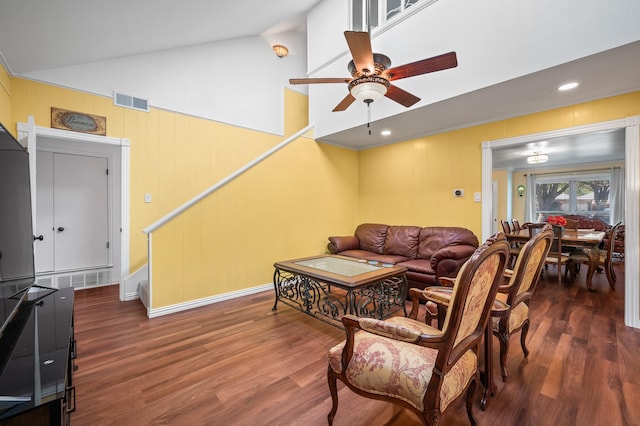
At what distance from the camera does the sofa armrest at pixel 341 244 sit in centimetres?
454

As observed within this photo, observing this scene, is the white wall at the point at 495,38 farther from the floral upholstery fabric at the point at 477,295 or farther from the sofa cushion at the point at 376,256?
the floral upholstery fabric at the point at 477,295

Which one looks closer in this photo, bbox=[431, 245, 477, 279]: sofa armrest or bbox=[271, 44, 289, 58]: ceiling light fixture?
bbox=[431, 245, 477, 279]: sofa armrest

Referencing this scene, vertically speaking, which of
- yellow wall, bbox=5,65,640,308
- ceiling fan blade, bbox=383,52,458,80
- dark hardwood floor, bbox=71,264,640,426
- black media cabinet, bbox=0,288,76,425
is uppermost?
ceiling fan blade, bbox=383,52,458,80

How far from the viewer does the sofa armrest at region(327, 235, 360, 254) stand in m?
4.54

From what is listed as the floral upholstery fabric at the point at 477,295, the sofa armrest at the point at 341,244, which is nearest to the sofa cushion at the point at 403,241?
the sofa armrest at the point at 341,244

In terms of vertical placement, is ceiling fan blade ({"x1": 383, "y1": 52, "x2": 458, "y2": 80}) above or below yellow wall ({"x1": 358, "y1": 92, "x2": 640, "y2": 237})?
above

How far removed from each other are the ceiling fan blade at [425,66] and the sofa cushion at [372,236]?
9.34 ft

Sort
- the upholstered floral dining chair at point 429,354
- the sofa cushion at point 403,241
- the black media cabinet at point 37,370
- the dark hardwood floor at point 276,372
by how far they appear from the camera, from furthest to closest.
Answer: the sofa cushion at point 403,241
the dark hardwood floor at point 276,372
the upholstered floral dining chair at point 429,354
the black media cabinet at point 37,370

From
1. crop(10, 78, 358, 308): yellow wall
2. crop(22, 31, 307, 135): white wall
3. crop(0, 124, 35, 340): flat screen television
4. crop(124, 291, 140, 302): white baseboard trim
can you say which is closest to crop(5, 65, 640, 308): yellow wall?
crop(10, 78, 358, 308): yellow wall

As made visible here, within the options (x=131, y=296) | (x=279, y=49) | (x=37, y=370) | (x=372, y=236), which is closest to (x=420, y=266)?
(x=372, y=236)

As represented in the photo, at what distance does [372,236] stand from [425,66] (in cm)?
304

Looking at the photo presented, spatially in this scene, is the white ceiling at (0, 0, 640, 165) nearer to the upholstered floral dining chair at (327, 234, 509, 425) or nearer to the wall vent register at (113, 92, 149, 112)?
the wall vent register at (113, 92, 149, 112)

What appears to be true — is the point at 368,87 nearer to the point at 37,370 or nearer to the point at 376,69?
the point at 376,69

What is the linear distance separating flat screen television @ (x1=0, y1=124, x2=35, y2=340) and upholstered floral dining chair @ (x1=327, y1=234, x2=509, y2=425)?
1.52m
